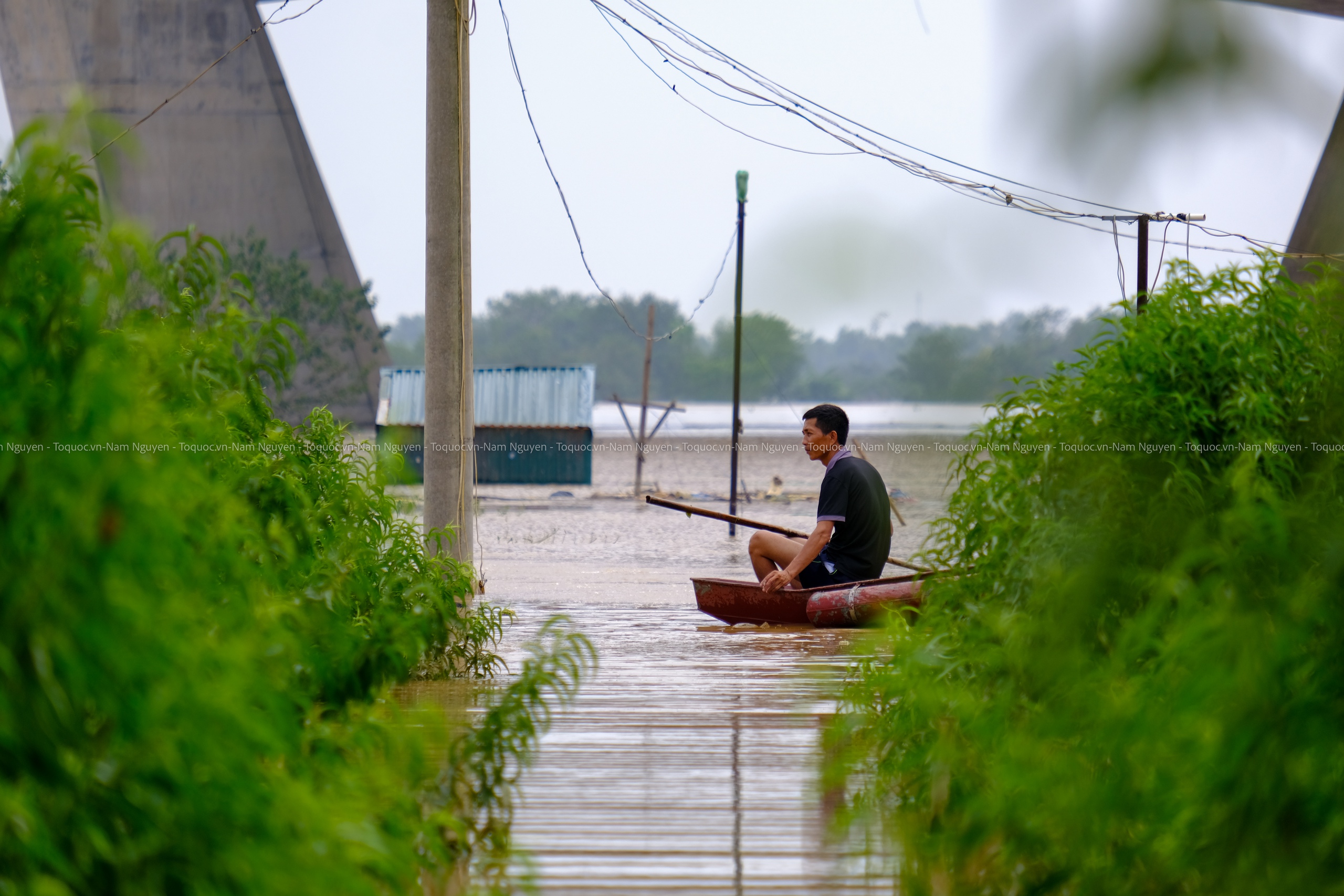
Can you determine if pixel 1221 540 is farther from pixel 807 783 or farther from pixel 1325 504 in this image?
pixel 807 783

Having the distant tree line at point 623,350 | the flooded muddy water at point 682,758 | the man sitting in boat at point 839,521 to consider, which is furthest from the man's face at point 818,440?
the distant tree line at point 623,350

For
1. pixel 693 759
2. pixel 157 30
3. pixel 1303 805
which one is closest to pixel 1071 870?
pixel 1303 805

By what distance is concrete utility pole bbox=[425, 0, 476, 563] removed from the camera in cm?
513

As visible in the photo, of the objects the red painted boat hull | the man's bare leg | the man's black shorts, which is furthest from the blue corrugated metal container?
the red painted boat hull

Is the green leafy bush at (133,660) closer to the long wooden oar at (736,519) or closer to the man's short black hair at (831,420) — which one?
the man's short black hair at (831,420)

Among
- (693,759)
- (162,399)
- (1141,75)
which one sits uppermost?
(1141,75)

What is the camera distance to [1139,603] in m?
2.52

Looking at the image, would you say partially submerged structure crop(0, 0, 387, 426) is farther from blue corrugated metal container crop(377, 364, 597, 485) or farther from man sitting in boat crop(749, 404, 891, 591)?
man sitting in boat crop(749, 404, 891, 591)

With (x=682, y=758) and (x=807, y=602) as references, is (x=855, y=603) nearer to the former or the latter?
(x=807, y=602)

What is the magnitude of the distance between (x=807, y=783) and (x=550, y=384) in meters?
20.5

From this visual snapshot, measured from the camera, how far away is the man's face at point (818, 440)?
554 centimetres

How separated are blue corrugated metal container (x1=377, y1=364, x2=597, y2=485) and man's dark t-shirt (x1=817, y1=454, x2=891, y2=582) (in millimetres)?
16664

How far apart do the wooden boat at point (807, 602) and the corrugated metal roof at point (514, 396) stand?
15873 millimetres

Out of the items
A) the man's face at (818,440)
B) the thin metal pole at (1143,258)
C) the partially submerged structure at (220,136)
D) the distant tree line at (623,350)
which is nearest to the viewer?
the man's face at (818,440)
